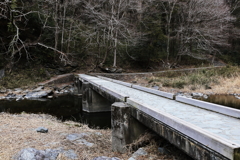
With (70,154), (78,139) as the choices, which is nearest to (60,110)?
(78,139)

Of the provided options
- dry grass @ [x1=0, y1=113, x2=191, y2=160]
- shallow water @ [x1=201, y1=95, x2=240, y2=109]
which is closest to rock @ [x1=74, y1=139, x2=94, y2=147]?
dry grass @ [x1=0, y1=113, x2=191, y2=160]

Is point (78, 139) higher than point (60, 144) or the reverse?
the reverse

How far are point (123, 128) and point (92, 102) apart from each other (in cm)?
637

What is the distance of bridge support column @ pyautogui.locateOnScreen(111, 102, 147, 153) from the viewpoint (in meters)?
4.04

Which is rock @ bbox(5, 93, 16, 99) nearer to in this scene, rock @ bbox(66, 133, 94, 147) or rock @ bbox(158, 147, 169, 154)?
rock @ bbox(66, 133, 94, 147)

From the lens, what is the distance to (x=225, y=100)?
1041cm

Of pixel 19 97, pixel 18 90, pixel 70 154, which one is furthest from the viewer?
pixel 18 90

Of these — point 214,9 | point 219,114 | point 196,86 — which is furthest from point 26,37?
point 214,9

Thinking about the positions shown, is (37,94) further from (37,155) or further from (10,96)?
(37,155)

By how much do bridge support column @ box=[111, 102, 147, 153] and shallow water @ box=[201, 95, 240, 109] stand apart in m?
7.37

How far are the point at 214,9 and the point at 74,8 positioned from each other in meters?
15.7

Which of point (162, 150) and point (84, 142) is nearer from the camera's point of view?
point (162, 150)

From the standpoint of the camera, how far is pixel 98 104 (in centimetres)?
1040

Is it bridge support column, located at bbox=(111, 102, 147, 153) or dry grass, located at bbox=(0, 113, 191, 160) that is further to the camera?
bridge support column, located at bbox=(111, 102, 147, 153)
